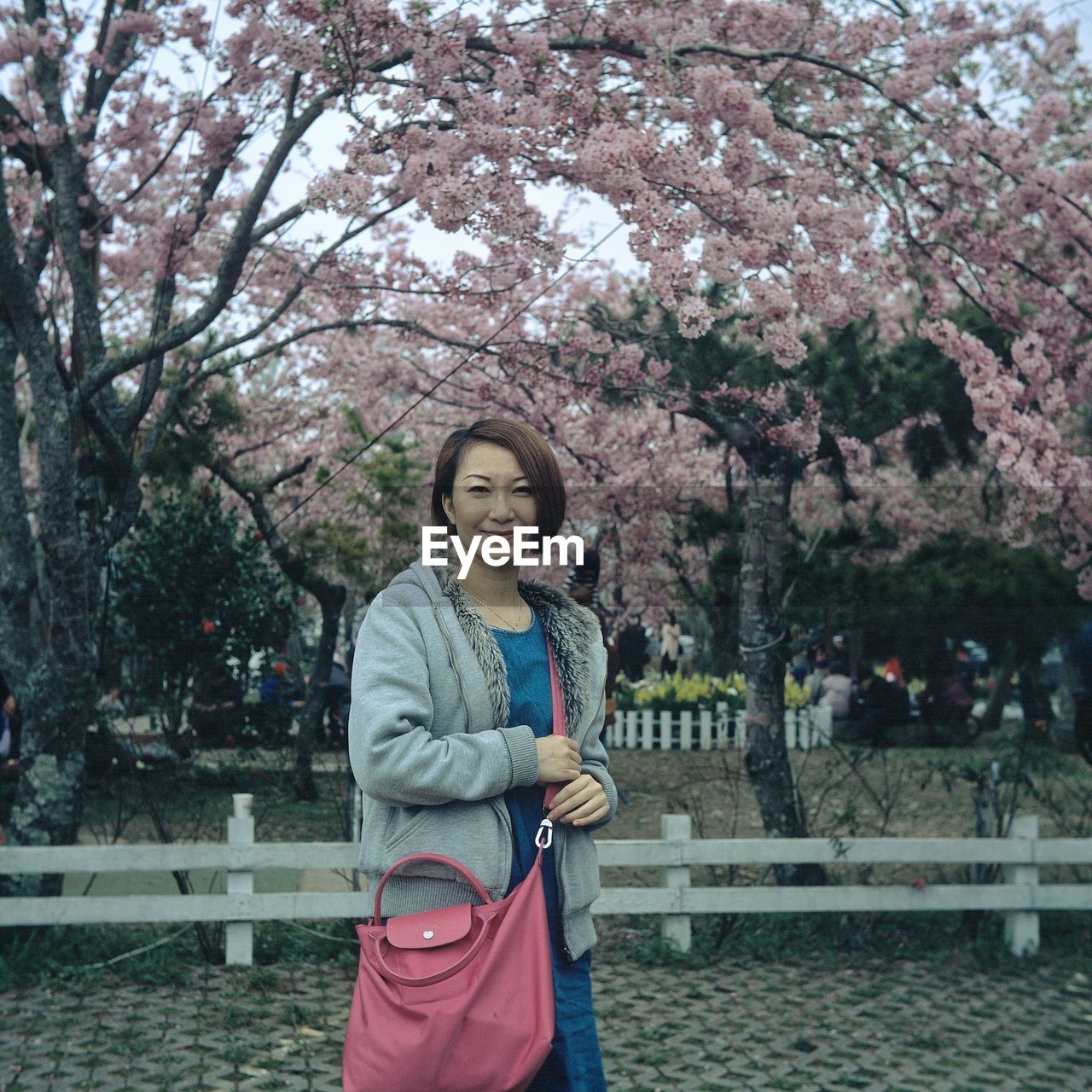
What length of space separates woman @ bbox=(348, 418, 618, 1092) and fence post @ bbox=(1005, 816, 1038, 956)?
529 cm

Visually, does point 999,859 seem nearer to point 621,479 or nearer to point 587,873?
point 587,873

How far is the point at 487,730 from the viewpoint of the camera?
2211mm

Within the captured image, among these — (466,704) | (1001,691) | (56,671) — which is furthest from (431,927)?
(1001,691)

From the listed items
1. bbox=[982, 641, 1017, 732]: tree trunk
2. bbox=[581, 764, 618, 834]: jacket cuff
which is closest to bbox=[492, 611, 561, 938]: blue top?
bbox=[581, 764, 618, 834]: jacket cuff

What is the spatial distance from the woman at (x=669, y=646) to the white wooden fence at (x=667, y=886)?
16399mm

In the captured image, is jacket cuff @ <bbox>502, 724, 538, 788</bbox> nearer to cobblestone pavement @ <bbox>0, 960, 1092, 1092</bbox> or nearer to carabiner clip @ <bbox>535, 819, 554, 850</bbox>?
carabiner clip @ <bbox>535, 819, 554, 850</bbox>

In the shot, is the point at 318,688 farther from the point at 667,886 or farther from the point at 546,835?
the point at 546,835

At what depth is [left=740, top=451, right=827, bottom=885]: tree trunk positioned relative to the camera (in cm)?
750

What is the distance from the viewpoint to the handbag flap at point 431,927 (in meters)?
2.08

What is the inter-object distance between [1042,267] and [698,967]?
453cm

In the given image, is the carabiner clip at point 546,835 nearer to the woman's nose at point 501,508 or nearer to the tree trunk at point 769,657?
the woman's nose at point 501,508

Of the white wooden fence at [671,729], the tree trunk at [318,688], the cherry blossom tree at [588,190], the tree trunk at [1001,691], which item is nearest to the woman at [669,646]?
the white wooden fence at [671,729]

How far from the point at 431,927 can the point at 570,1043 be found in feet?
1.06

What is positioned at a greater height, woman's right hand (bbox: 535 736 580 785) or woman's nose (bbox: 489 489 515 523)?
woman's nose (bbox: 489 489 515 523)
